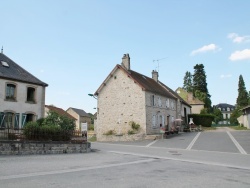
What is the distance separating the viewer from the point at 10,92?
1019 inches

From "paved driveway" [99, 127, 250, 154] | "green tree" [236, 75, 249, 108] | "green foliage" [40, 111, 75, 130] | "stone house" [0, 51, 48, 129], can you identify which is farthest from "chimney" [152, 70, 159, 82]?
"green tree" [236, 75, 249, 108]

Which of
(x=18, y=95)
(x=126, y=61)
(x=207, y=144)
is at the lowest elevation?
(x=207, y=144)

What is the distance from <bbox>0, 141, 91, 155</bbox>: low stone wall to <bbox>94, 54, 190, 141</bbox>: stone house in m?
13.0

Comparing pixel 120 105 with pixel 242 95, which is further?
pixel 242 95

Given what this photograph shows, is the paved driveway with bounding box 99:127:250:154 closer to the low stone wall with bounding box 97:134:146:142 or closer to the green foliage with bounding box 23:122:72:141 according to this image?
the low stone wall with bounding box 97:134:146:142

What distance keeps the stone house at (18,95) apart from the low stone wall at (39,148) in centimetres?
774

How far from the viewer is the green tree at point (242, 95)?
8811 cm

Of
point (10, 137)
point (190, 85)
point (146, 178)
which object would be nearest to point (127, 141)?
point (10, 137)

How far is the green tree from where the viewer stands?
88.1 metres

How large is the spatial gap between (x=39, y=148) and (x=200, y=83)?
7085cm

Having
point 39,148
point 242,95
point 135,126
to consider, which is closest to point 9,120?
point 39,148

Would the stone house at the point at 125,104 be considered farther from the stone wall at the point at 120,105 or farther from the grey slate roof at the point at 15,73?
the grey slate roof at the point at 15,73

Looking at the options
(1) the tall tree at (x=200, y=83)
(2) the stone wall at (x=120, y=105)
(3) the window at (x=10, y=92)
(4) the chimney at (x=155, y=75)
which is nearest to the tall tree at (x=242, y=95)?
(1) the tall tree at (x=200, y=83)

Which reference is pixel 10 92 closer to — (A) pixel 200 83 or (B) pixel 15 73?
(B) pixel 15 73
